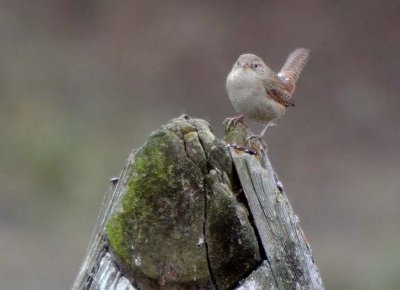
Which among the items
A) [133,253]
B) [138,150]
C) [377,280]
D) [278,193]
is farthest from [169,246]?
[377,280]

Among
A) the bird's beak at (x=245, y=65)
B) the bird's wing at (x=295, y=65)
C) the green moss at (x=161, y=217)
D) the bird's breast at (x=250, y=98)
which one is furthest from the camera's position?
the bird's wing at (x=295, y=65)

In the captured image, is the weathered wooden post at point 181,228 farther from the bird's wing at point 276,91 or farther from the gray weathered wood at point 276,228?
the bird's wing at point 276,91

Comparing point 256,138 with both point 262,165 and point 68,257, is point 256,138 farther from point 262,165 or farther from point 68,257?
point 68,257

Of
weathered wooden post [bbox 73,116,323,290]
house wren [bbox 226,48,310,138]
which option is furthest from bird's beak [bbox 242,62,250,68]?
weathered wooden post [bbox 73,116,323,290]

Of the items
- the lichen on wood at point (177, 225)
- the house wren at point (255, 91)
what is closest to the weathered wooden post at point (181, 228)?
the lichen on wood at point (177, 225)

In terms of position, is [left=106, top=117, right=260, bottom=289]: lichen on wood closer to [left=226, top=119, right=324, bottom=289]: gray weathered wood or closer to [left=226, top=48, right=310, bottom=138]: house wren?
[left=226, top=119, right=324, bottom=289]: gray weathered wood

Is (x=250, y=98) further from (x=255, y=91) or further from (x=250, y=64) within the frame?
(x=250, y=64)
